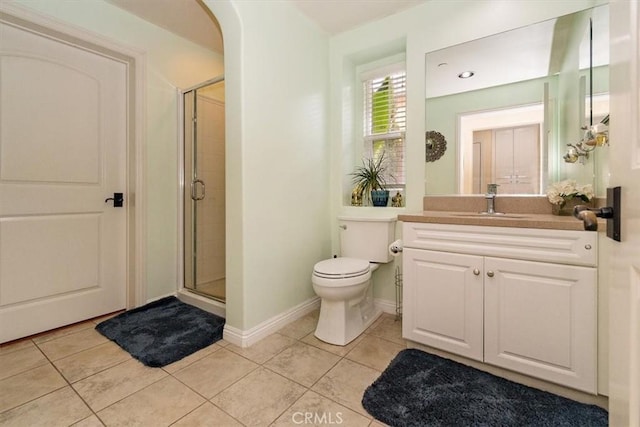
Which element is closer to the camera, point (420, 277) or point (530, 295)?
point (530, 295)

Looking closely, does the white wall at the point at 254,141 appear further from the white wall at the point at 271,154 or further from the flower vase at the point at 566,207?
the flower vase at the point at 566,207

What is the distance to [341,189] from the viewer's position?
262cm

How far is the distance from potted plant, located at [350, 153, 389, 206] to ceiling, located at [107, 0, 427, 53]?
3.66 ft

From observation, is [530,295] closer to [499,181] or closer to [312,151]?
[499,181]

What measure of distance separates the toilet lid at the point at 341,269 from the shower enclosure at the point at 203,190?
3.86ft

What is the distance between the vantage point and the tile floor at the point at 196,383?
1265mm

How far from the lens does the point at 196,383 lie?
1486 mm

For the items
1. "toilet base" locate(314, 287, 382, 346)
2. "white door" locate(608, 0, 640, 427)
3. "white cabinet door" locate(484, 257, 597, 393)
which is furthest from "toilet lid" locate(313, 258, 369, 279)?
"white door" locate(608, 0, 640, 427)

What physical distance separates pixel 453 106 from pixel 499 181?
2.07 feet

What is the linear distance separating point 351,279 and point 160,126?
2088 mm

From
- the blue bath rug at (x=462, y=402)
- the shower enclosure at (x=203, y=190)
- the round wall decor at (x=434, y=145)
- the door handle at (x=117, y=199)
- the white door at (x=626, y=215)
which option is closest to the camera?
the white door at (x=626, y=215)

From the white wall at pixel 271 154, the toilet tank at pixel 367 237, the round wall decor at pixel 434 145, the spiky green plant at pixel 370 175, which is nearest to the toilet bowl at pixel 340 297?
the toilet tank at pixel 367 237

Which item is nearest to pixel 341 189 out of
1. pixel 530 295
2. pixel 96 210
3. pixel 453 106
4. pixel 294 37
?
pixel 453 106

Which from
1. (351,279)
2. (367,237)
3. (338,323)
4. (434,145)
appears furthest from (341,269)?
(434,145)
